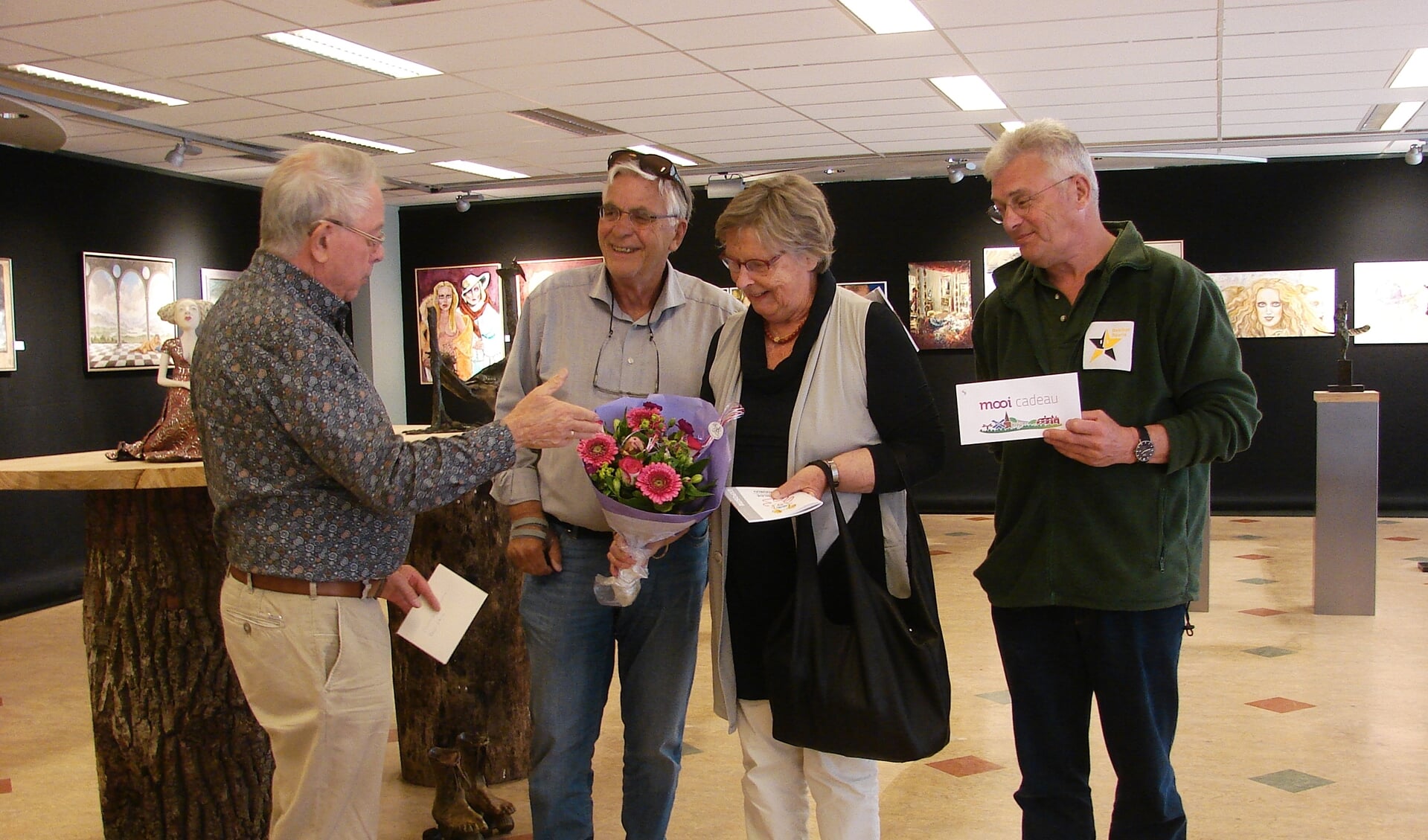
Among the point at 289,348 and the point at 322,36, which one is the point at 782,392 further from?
the point at 322,36

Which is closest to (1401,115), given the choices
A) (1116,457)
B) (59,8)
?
(1116,457)

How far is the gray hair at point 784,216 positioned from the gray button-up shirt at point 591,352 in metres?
0.30

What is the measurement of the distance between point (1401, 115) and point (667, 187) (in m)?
8.27

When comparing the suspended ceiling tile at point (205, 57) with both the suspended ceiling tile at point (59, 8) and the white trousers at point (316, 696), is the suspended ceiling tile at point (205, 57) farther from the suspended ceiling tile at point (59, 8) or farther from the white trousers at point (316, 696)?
the white trousers at point (316, 696)

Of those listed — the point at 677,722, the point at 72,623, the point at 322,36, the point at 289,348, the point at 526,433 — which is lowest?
the point at 72,623

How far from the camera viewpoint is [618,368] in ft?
8.19

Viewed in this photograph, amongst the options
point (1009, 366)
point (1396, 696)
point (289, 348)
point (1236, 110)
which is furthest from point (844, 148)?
point (289, 348)

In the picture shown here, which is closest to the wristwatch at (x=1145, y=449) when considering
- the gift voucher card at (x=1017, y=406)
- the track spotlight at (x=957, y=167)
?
the gift voucher card at (x=1017, y=406)

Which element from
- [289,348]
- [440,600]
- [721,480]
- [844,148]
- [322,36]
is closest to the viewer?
[289,348]

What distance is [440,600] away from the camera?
237 centimetres

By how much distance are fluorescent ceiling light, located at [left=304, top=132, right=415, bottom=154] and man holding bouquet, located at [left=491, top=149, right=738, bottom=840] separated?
695cm

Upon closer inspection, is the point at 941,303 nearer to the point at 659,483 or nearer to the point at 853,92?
the point at 853,92

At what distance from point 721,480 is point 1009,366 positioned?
0.68 metres

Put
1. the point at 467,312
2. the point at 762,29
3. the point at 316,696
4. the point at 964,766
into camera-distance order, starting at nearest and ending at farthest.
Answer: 1. the point at 316,696
2. the point at 964,766
3. the point at 762,29
4. the point at 467,312
